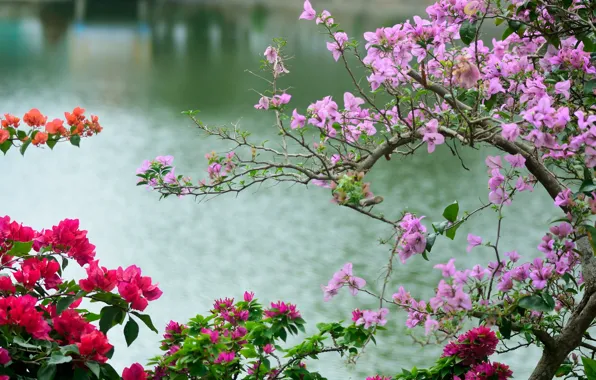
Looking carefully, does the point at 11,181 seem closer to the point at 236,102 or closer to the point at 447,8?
the point at 236,102

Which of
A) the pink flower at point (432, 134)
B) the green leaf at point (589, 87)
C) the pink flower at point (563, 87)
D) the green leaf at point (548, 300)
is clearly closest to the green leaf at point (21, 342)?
the pink flower at point (432, 134)

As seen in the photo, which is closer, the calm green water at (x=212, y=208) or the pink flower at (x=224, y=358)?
the pink flower at (x=224, y=358)

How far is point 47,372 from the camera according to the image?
1.05 m

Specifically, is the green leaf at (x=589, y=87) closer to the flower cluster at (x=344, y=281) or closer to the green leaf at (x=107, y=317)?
the flower cluster at (x=344, y=281)

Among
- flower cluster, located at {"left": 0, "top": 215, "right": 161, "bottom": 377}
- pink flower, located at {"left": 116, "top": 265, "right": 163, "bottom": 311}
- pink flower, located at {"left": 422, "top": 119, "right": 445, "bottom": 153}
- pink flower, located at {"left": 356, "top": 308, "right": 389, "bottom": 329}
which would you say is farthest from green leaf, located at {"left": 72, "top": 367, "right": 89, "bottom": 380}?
pink flower, located at {"left": 422, "top": 119, "right": 445, "bottom": 153}

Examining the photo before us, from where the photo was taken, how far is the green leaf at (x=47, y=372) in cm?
104

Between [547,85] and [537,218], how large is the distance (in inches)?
138

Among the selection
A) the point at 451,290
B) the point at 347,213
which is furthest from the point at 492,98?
the point at 347,213

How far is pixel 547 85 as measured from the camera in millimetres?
1458

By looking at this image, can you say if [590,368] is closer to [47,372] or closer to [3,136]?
[47,372]

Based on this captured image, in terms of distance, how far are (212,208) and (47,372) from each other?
12.1 ft

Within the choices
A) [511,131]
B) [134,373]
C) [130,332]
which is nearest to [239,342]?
[134,373]

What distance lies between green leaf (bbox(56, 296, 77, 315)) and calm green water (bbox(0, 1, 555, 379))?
1392 mm

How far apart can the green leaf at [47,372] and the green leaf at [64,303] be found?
0.38 ft
